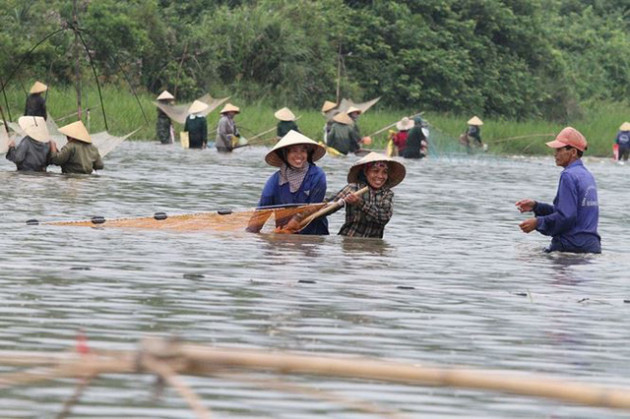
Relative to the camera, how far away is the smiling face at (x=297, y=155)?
11117mm

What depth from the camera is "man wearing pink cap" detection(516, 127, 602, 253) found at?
10828mm

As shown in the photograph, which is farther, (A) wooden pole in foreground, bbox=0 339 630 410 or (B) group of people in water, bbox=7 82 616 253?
(B) group of people in water, bbox=7 82 616 253

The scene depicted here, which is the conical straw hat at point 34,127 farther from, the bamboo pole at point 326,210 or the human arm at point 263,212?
the bamboo pole at point 326,210

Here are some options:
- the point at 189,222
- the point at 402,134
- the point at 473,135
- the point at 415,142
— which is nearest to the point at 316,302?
the point at 189,222

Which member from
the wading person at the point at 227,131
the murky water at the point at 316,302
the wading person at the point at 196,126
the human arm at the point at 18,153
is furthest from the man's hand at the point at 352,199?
the wading person at the point at 196,126

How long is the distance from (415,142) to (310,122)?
5.34m

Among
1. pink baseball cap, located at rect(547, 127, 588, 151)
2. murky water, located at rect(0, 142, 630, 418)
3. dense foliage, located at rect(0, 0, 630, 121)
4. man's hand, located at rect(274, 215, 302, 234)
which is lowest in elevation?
murky water, located at rect(0, 142, 630, 418)

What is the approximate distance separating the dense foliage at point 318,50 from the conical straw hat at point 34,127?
14642 mm

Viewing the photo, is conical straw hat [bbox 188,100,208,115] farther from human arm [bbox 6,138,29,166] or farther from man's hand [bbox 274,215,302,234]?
man's hand [bbox 274,215,302,234]

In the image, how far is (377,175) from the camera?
35.9 ft

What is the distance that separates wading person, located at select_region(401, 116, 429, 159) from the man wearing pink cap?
18.5 meters

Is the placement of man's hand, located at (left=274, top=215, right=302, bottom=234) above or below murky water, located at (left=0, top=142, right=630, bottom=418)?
above

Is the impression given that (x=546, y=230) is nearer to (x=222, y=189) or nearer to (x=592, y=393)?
(x=592, y=393)

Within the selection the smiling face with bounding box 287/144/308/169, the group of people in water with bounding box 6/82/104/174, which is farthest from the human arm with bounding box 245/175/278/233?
the group of people in water with bounding box 6/82/104/174
